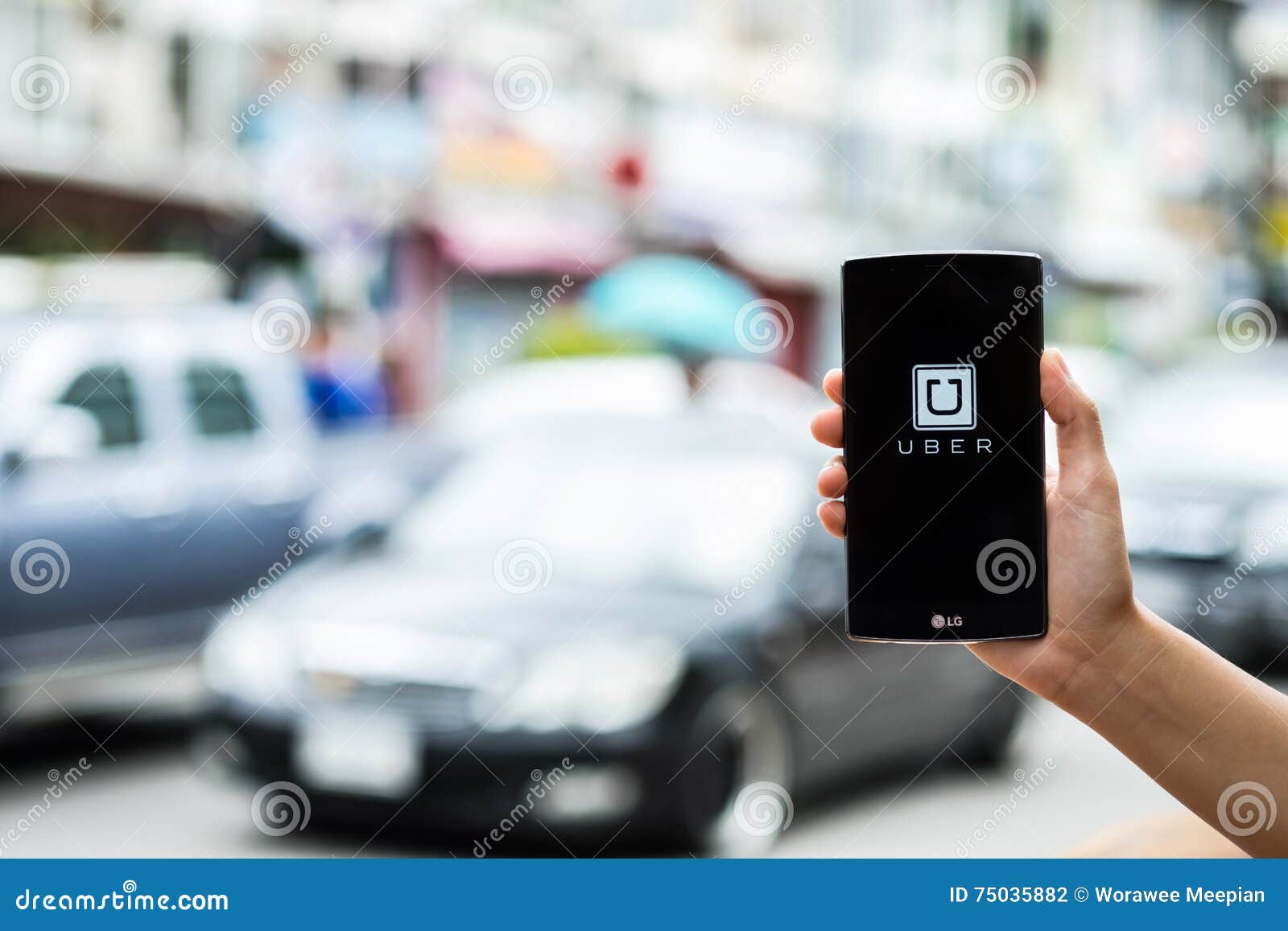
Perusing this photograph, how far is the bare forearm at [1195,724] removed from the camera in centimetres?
145

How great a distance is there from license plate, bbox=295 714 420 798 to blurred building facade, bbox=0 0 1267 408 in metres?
10.7

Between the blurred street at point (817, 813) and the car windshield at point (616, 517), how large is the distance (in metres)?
0.94

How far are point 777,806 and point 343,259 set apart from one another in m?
14.5

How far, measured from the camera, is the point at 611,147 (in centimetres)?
2242

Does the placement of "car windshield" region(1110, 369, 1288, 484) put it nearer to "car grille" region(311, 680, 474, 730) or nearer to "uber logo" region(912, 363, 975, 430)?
"car grille" region(311, 680, 474, 730)

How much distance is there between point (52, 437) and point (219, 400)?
1.23 m

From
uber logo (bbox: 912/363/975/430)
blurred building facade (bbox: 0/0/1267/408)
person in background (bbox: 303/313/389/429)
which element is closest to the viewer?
uber logo (bbox: 912/363/975/430)

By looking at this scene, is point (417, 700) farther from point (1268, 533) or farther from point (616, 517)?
point (1268, 533)

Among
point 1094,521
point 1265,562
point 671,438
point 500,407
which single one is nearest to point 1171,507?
point 1265,562

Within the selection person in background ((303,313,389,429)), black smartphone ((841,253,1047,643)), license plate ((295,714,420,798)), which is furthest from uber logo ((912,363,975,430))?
person in background ((303,313,389,429))

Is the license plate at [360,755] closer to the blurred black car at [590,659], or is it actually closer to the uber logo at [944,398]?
the blurred black car at [590,659]

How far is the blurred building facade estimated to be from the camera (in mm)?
17109

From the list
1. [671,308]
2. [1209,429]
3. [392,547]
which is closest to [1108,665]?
[392,547]
